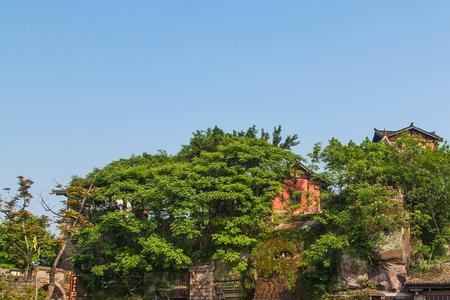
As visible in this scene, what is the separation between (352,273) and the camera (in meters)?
26.2

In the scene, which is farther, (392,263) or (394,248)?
(394,248)

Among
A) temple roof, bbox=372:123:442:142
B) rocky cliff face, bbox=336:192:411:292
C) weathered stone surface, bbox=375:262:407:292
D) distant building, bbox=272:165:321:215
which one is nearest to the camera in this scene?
weathered stone surface, bbox=375:262:407:292

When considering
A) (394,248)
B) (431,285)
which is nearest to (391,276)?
(394,248)

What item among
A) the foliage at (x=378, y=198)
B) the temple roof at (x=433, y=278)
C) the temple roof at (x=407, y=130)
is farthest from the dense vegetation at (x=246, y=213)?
the temple roof at (x=407, y=130)

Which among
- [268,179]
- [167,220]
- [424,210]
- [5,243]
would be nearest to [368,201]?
[424,210]

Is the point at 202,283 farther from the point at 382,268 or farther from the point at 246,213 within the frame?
the point at 382,268

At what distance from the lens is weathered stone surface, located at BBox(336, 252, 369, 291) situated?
26.0m

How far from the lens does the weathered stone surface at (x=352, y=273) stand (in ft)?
85.3

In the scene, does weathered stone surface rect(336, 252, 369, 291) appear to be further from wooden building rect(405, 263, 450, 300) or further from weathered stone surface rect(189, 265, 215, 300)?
weathered stone surface rect(189, 265, 215, 300)

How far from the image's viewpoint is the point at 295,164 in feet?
111

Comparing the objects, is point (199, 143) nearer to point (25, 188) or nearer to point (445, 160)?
point (25, 188)

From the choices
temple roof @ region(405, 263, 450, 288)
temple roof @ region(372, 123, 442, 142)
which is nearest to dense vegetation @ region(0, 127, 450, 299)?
temple roof @ region(405, 263, 450, 288)

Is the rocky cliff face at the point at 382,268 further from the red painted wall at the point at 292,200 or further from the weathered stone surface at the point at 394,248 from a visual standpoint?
the red painted wall at the point at 292,200

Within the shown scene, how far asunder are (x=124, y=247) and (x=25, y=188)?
22.0 feet
